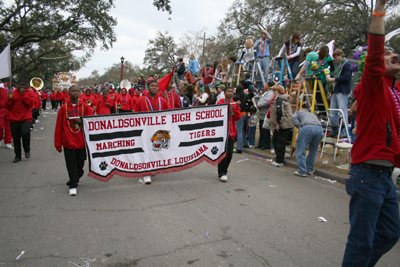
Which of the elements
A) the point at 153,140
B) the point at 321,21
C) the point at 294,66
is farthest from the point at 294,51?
the point at 321,21

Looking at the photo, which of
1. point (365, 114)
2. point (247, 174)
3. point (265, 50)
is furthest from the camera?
point (265, 50)

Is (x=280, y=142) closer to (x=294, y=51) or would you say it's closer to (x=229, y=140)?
(x=229, y=140)

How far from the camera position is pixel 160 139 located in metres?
6.14

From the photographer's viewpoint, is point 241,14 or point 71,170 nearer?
point 71,170

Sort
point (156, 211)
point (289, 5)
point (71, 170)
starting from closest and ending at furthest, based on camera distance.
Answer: point (156, 211) → point (71, 170) → point (289, 5)

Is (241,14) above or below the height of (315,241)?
above

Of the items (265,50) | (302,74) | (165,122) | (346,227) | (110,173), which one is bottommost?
(346,227)

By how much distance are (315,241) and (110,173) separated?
3843 millimetres

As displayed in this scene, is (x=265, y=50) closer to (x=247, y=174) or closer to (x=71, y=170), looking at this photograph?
(x=247, y=174)

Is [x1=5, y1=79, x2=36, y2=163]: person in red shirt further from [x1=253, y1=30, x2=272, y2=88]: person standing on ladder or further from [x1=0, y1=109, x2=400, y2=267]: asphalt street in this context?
[x1=253, y1=30, x2=272, y2=88]: person standing on ladder

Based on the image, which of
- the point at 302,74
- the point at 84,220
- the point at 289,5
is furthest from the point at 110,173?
the point at 289,5

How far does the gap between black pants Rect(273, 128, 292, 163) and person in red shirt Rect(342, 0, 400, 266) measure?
5545 mm

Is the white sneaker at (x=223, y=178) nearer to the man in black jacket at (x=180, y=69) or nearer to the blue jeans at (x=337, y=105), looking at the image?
the blue jeans at (x=337, y=105)

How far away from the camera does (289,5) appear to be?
27781mm
